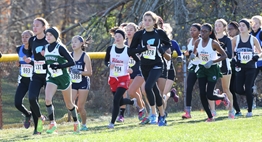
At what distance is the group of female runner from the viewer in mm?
10727

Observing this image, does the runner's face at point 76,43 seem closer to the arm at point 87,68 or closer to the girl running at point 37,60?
the arm at point 87,68

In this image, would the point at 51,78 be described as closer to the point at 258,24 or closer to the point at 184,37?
the point at 258,24

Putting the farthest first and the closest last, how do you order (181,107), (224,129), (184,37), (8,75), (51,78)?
(184,37) → (181,107) → (8,75) → (51,78) → (224,129)

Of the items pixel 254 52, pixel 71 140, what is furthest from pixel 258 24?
pixel 71 140

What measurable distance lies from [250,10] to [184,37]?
7.56 feet

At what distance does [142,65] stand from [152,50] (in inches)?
15.0

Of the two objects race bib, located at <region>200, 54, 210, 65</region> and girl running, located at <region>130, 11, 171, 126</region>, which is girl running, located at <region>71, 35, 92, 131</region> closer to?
girl running, located at <region>130, 11, 171, 126</region>

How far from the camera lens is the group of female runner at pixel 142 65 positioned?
1073 centimetres

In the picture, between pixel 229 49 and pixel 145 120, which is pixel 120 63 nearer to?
pixel 145 120

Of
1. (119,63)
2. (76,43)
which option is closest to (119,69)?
(119,63)

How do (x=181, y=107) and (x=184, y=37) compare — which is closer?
(x=181, y=107)

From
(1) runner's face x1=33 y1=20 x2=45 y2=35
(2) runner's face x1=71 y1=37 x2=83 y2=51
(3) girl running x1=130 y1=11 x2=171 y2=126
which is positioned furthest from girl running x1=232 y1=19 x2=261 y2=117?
(1) runner's face x1=33 y1=20 x2=45 y2=35

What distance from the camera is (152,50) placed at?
11.2 m

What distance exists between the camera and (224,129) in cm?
983
